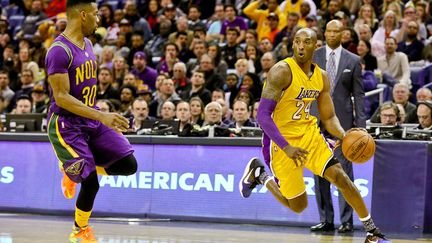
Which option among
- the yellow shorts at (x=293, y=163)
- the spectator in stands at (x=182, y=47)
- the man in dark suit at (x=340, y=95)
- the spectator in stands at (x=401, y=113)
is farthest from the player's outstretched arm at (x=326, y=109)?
the spectator in stands at (x=182, y=47)

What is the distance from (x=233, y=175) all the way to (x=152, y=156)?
1.21 metres

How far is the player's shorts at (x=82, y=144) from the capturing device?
8.18m

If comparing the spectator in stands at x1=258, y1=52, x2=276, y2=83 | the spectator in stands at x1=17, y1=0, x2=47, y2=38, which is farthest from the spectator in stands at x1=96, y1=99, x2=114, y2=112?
the spectator in stands at x1=17, y1=0, x2=47, y2=38

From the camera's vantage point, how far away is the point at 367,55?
15148 millimetres

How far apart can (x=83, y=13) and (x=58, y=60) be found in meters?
0.54

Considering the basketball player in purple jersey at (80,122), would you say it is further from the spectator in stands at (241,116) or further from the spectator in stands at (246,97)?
the spectator in stands at (246,97)

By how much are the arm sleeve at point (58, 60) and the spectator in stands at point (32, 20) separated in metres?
13.4

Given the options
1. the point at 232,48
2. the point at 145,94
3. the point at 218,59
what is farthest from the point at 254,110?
the point at 232,48

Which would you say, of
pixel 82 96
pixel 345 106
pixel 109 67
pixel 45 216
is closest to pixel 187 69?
pixel 109 67

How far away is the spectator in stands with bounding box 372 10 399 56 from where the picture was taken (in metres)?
15.9

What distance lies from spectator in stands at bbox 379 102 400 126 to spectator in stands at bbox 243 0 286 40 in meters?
5.77

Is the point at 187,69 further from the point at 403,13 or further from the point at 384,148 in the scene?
the point at 384,148

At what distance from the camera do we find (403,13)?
660 inches

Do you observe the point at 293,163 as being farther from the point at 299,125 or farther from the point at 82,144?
the point at 82,144
